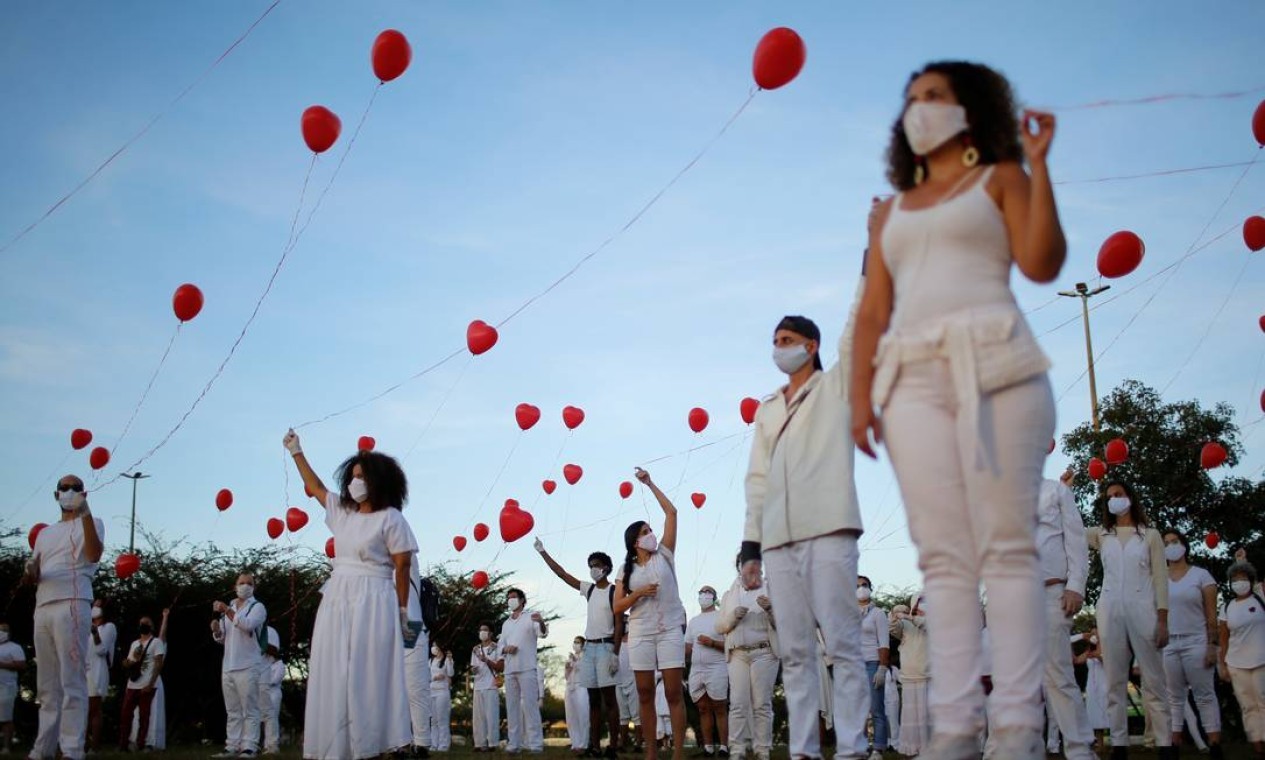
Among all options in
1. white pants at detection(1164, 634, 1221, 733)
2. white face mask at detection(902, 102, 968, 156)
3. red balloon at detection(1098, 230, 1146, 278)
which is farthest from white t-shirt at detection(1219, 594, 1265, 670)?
white face mask at detection(902, 102, 968, 156)

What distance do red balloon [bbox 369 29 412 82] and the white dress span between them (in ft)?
14.3

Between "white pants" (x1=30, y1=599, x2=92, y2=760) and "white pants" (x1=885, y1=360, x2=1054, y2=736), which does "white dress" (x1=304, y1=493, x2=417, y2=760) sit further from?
"white pants" (x1=885, y1=360, x2=1054, y2=736)

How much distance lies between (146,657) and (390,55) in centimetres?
1257

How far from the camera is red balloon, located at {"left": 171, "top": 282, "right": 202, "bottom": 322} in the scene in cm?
1272

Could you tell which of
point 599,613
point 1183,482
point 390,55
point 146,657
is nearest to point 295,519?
point 146,657

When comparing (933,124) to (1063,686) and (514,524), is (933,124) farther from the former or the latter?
(514,524)

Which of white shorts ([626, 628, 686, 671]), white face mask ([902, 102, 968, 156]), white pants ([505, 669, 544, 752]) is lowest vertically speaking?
white pants ([505, 669, 544, 752])

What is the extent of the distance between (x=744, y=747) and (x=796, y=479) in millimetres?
8251

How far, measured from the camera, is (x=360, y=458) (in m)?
8.73

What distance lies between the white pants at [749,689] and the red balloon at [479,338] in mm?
4680

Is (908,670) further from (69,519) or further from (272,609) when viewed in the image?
(272,609)

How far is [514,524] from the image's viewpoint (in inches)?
719

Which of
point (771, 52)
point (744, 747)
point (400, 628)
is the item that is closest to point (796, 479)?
point (400, 628)

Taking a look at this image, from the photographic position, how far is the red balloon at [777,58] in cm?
1012
